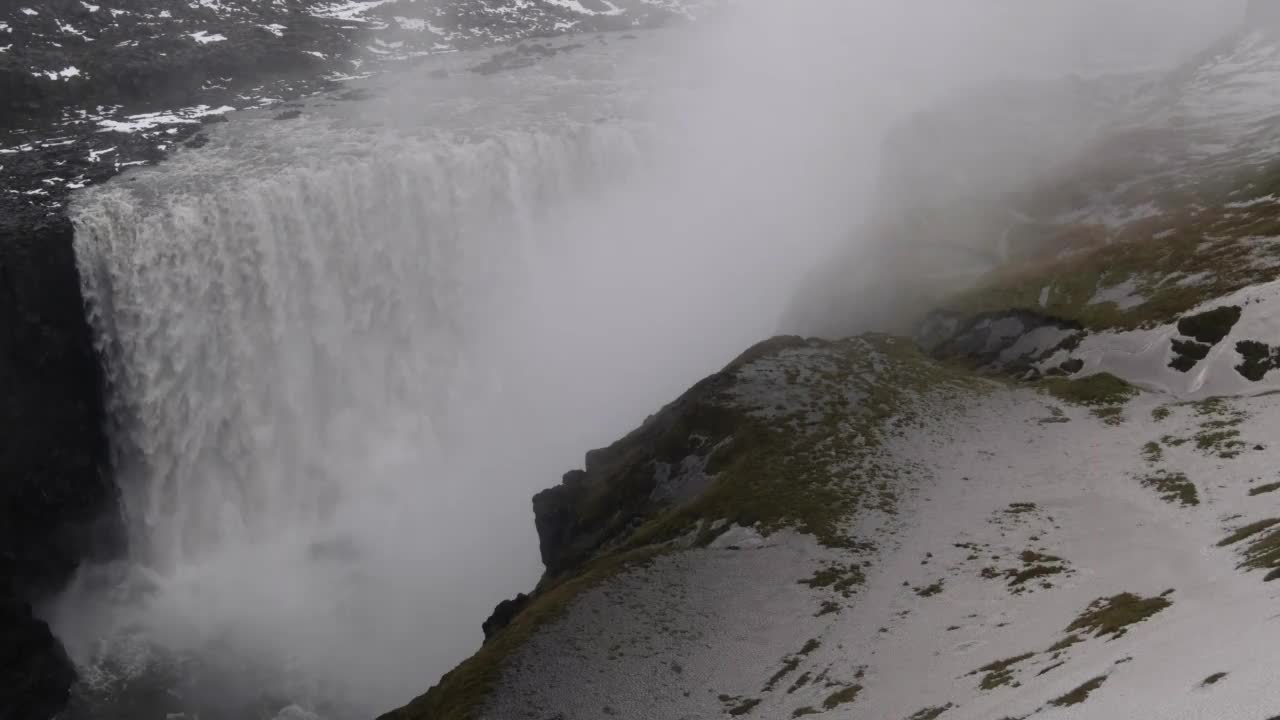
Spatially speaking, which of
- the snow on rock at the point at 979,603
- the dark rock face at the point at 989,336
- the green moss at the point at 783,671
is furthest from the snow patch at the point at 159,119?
Answer: the green moss at the point at 783,671

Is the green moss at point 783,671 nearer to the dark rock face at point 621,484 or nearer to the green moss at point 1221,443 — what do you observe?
the dark rock face at point 621,484

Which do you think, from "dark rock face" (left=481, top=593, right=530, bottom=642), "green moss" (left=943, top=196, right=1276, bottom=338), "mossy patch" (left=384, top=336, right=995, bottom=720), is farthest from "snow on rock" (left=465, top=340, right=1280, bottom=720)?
"green moss" (left=943, top=196, right=1276, bottom=338)

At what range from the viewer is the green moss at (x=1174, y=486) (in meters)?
31.7

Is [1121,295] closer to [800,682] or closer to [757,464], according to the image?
[757,464]

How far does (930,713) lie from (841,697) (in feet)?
11.9

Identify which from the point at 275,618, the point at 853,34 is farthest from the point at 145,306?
the point at 853,34

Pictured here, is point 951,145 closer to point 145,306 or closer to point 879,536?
point 879,536

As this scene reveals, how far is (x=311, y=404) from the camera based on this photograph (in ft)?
203

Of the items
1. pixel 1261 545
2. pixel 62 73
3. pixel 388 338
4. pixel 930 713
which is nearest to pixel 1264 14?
pixel 388 338

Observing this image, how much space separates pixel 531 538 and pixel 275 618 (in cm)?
1732

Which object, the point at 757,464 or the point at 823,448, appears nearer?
the point at 757,464

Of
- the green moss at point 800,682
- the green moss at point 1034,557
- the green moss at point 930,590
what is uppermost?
the green moss at point 1034,557

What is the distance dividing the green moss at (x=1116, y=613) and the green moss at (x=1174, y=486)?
8276mm

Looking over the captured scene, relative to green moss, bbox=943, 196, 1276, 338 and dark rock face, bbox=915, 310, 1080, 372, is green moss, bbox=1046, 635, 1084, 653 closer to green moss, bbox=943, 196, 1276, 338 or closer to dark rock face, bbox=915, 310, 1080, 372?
green moss, bbox=943, 196, 1276, 338
